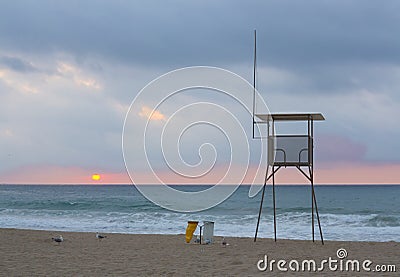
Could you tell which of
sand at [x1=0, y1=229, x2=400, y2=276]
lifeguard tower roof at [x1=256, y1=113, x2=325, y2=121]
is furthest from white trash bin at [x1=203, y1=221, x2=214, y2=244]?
lifeguard tower roof at [x1=256, y1=113, x2=325, y2=121]

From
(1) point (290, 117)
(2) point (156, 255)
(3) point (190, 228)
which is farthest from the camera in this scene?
(3) point (190, 228)

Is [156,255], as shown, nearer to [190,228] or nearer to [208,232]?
[190,228]

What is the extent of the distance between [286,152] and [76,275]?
7377 millimetres

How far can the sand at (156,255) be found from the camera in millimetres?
11305

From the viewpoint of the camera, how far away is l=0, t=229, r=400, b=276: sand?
445 inches

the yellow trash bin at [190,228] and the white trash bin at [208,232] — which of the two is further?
the white trash bin at [208,232]

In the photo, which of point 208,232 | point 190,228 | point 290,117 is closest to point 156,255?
point 190,228

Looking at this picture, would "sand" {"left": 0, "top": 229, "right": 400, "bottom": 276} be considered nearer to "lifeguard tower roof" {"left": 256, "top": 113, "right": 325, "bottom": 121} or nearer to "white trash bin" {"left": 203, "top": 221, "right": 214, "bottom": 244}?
"white trash bin" {"left": 203, "top": 221, "right": 214, "bottom": 244}

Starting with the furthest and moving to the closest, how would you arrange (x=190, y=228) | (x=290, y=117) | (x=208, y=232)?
(x=208, y=232), (x=190, y=228), (x=290, y=117)

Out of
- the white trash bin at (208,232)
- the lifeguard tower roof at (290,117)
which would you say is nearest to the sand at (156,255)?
the white trash bin at (208,232)

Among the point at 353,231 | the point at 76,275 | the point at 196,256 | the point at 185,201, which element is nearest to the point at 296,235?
the point at 353,231

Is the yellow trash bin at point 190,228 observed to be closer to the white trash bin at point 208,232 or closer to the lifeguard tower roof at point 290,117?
the white trash bin at point 208,232

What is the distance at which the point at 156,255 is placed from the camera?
46.2 feet

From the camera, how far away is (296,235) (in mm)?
23531
